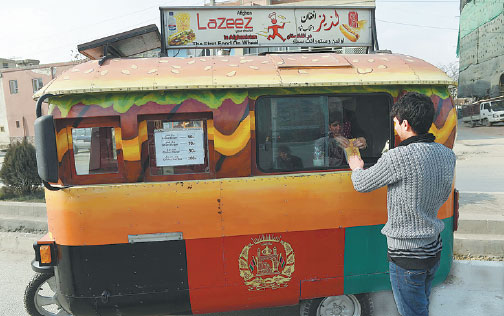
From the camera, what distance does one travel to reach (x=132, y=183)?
2.86 m

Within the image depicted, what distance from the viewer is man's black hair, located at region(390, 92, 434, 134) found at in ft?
7.24

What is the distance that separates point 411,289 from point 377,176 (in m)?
0.78

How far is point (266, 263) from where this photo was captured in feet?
9.85

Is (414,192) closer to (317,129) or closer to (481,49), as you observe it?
(317,129)

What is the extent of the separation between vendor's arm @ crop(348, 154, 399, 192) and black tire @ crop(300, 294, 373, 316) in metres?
1.43

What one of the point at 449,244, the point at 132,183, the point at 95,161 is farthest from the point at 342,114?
the point at 95,161

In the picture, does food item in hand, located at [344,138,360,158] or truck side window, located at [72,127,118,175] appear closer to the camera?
truck side window, located at [72,127,118,175]

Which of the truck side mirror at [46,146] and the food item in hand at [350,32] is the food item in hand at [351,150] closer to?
the food item in hand at [350,32]

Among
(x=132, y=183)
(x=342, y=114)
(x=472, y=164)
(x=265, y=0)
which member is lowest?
(x=472, y=164)

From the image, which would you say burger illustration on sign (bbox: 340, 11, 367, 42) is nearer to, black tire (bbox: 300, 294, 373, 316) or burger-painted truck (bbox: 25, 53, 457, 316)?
burger-painted truck (bbox: 25, 53, 457, 316)

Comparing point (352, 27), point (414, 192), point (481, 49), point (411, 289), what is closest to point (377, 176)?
point (414, 192)

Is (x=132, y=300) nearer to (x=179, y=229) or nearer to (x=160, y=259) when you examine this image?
(x=160, y=259)

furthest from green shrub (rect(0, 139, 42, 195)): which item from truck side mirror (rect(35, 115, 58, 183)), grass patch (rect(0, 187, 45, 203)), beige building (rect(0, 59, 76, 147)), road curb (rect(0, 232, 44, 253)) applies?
beige building (rect(0, 59, 76, 147))

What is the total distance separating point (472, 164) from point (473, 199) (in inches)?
238
